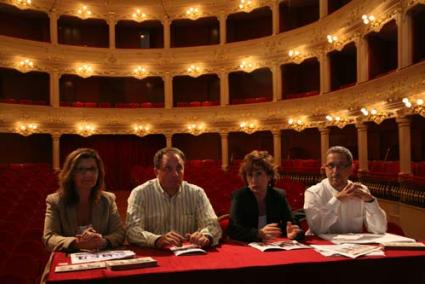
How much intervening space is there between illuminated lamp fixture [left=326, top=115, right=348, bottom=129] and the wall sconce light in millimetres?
5491

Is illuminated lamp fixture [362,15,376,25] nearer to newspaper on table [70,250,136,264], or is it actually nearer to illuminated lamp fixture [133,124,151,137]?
illuminated lamp fixture [133,124,151,137]

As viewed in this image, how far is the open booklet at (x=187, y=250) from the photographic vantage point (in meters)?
2.63

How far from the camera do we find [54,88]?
2059 cm

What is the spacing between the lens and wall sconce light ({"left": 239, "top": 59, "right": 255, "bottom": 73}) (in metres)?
20.4

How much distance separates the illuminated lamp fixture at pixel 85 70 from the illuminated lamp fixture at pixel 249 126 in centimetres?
780

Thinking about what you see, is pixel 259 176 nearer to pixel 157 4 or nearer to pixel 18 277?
pixel 18 277

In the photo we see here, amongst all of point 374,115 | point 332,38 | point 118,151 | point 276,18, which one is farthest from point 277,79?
point 118,151

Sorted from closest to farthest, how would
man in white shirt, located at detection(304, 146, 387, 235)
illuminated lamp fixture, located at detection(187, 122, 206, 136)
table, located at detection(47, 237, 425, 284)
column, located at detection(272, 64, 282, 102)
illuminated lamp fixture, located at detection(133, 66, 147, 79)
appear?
table, located at detection(47, 237, 425, 284), man in white shirt, located at detection(304, 146, 387, 235), column, located at detection(272, 64, 282, 102), illuminated lamp fixture, located at detection(187, 122, 206, 136), illuminated lamp fixture, located at detection(133, 66, 147, 79)

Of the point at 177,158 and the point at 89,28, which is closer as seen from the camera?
the point at 177,158

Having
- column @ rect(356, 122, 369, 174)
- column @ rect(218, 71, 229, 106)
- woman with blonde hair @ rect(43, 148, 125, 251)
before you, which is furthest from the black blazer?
column @ rect(218, 71, 229, 106)

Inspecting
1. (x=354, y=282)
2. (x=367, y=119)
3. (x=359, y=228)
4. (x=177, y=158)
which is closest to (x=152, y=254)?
(x=177, y=158)

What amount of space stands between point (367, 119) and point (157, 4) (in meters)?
12.9

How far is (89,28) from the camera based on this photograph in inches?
919

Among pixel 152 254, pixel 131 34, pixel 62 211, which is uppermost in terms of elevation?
pixel 131 34
